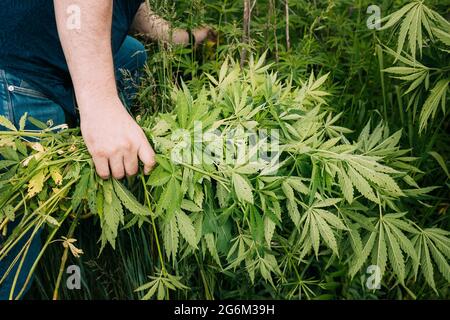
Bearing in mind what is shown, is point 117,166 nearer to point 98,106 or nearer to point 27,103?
point 98,106

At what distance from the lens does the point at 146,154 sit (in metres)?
1.23

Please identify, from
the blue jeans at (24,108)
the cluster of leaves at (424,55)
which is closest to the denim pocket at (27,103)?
the blue jeans at (24,108)

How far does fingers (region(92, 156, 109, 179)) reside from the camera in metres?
1.22

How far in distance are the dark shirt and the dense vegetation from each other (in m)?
0.16

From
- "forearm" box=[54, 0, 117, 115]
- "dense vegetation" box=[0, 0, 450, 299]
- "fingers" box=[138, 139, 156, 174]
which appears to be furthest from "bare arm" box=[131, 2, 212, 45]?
"fingers" box=[138, 139, 156, 174]

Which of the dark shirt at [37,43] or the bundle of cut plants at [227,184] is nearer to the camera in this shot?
the bundle of cut plants at [227,184]

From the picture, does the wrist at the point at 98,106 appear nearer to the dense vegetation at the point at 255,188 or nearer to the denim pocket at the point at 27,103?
the dense vegetation at the point at 255,188

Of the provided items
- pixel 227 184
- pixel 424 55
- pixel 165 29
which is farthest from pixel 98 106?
pixel 424 55

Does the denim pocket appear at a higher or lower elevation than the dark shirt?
lower

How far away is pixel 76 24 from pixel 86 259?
87 centimetres

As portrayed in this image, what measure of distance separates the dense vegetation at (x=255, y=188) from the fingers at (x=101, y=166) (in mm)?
26

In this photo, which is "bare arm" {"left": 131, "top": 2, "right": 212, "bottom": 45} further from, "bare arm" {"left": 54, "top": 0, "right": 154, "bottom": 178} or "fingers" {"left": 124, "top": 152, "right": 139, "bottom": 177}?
"fingers" {"left": 124, "top": 152, "right": 139, "bottom": 177}

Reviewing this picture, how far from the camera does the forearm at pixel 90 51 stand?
48.7 inches
